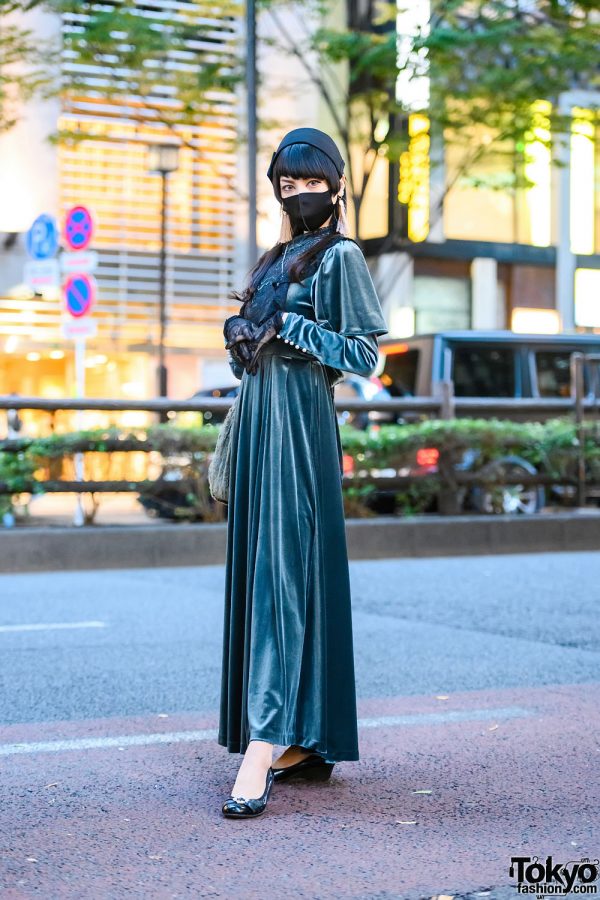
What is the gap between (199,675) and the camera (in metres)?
5.89

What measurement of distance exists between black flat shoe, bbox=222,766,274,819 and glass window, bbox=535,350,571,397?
39.9ft

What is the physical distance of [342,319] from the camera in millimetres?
3738

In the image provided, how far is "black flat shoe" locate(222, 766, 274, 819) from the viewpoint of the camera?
3512 mm

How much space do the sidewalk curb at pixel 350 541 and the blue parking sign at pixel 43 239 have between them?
4720mm

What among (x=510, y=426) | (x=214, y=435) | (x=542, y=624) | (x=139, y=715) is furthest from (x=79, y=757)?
(x=510, y=426)

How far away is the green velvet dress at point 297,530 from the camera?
3.66 metres

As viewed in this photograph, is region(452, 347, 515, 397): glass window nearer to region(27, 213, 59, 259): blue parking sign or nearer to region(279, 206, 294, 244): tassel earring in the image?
region(27, 213, 59, 259): blue parking sign

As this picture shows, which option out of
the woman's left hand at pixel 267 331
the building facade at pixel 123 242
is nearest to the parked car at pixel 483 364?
the building facade at pixel 123 242

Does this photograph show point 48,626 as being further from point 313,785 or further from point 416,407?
point 416,407

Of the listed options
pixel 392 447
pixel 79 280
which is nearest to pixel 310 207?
pixel 392 447

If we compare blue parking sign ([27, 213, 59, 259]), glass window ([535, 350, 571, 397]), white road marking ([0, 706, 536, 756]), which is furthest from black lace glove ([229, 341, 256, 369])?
glass window ([535, 350, 571, 397])

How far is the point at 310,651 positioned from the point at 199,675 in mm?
2276

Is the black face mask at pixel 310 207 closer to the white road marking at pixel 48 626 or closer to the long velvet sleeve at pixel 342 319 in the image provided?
the long velvet sleeve at pixel 342 319

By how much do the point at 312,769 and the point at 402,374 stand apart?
1105 cm
